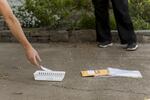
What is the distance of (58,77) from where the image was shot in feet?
18.2

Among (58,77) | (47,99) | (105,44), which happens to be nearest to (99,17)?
(105,44)

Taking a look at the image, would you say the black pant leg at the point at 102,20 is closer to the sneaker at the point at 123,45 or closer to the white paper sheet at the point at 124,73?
the sneaker at the point at 123,45

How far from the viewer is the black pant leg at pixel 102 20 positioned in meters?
7.13

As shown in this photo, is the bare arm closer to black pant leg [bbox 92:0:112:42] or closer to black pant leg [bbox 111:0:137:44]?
black pant leg [bbox 111:0:137:44]

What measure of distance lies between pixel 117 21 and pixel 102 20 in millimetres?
276

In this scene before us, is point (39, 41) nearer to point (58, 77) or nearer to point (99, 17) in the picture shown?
point (99, 17)

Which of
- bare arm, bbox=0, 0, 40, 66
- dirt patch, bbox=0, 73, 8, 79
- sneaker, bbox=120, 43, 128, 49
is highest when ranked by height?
bare arm, bbox=0, 0, 40, 66

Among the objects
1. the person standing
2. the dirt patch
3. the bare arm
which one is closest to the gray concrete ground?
the dirt patch

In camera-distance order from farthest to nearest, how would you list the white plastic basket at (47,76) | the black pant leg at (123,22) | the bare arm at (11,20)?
the black pant leg at (123,22) → the white plastic basket at (47,76) → the bare arm at (11,20)

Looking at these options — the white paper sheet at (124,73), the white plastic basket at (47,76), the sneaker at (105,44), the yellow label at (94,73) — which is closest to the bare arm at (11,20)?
the white plastic basket at (47,76)

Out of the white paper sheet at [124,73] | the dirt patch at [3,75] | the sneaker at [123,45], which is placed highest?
the dirt patch at [3,75]

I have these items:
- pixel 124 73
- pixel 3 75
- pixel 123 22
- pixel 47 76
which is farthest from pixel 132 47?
pixel 3 75

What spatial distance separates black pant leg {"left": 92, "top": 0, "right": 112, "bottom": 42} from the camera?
23.4 ft

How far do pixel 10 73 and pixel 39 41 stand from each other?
189 cm
